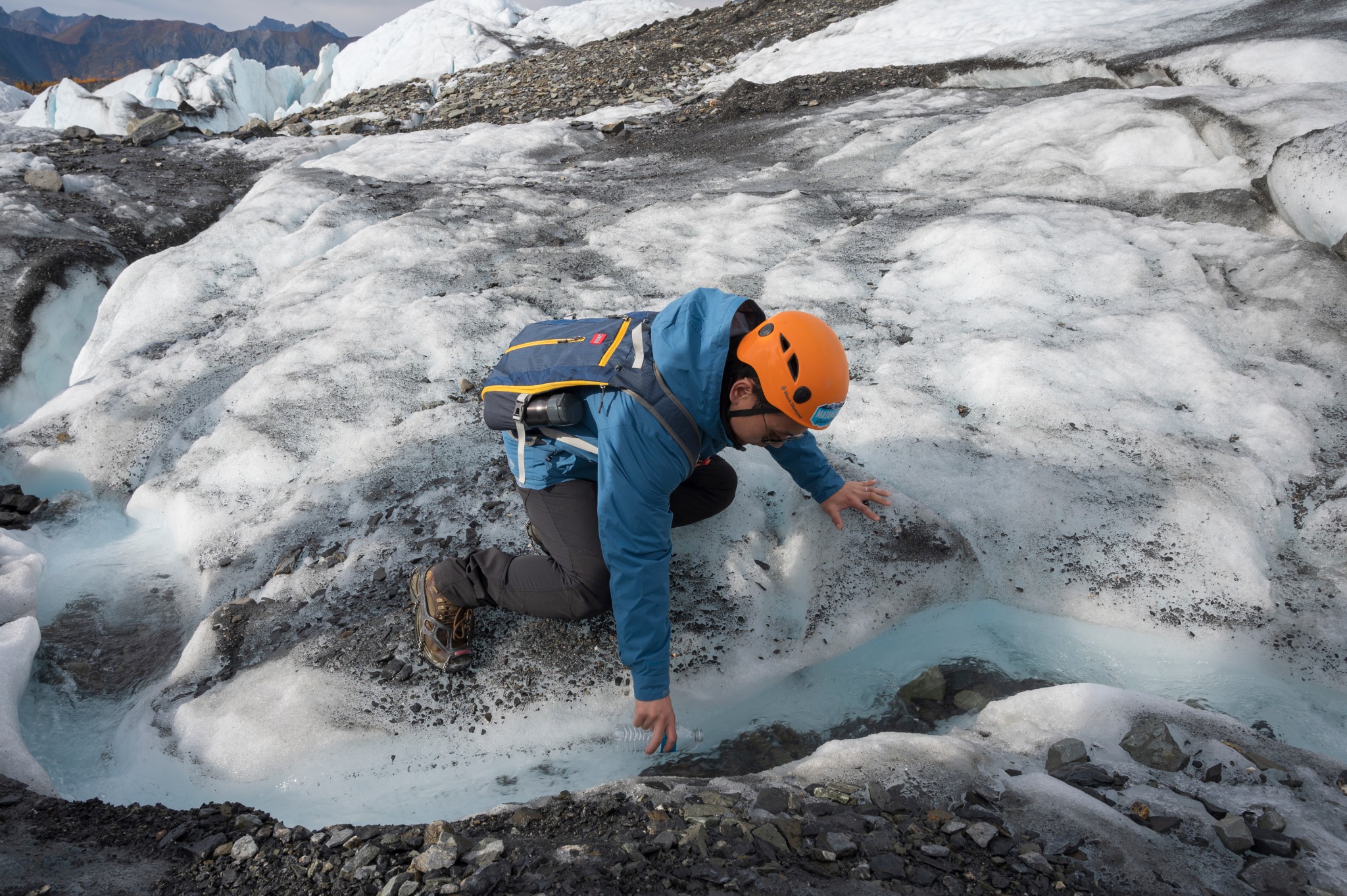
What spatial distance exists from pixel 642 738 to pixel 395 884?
118 centimetres

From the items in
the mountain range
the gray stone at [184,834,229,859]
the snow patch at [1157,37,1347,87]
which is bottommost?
the gray stone at [184,834,229,859]

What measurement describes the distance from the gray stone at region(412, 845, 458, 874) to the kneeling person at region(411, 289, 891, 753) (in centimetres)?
83

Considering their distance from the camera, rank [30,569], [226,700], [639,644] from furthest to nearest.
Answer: [30,569] < [226,700] < [639,644]

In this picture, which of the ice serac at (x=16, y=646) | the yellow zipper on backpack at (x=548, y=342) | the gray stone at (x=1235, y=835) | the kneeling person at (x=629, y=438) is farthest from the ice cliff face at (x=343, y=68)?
the gray stone at (x=1235, y=835)

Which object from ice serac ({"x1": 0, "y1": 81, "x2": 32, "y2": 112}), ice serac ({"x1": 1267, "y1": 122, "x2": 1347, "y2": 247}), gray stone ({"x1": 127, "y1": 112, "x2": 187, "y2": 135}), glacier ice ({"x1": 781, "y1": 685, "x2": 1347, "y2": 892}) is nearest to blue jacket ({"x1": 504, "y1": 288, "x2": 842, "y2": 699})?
glacier ice ({"x1": 781, "y1": 685, "x2": 1347, "y2": 892})

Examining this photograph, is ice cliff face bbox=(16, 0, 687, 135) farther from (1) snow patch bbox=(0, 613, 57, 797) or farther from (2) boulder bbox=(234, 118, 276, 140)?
(1) snow patch bbox=(0, 613, 57, 797)

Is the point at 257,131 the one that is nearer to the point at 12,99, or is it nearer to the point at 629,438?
the point at 629,438

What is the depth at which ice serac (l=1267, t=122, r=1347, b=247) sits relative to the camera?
17.5ft

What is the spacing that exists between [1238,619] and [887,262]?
384 centimetres

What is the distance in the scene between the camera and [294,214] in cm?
752

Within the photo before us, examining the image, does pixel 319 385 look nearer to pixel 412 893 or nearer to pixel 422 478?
pixel 422 478

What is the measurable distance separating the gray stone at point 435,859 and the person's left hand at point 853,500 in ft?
7.49

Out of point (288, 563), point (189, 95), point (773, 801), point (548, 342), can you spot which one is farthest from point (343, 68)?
point (773, 801)

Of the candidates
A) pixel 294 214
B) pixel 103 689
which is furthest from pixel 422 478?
pixel 294 214
